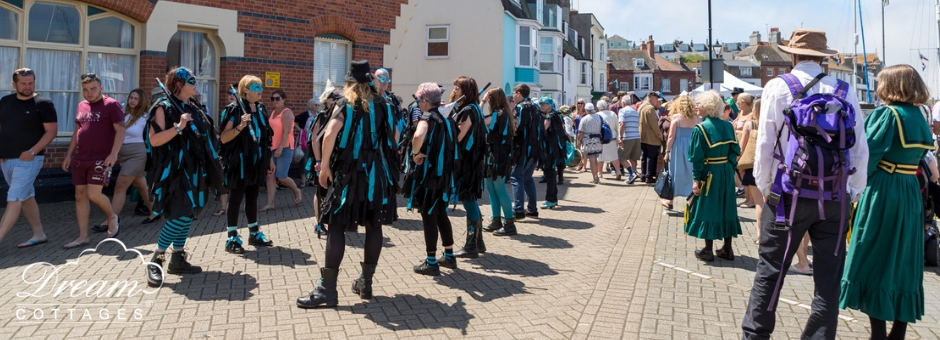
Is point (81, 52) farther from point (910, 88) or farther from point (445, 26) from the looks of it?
point (445, 26)

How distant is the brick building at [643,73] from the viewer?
77.0m

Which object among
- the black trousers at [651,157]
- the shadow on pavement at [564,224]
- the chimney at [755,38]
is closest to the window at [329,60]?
the black trousers at [651,157]

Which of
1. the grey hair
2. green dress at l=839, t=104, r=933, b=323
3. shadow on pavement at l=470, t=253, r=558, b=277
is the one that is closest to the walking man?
green dress at l=839, t=104, r=933, b=323

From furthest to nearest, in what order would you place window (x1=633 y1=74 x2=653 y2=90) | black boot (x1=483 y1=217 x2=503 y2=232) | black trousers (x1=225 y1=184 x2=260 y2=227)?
window (x1=633 y1=74 x2=653 y2=90) → black boot (x1=483 y1=217 x2=503 y2=232) → black trousers (x1=225 y1=184 x2=260 y2=227)

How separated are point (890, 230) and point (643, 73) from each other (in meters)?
75.1

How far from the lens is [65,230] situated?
28.6 ft

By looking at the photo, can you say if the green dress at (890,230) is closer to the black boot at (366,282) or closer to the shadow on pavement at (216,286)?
the black boot at (366,282)

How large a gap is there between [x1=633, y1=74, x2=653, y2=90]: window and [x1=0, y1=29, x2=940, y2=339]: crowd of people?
6886 centimetres

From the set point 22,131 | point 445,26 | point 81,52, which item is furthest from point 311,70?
point 445,26

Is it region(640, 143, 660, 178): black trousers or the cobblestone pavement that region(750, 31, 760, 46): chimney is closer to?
region(640, 143, 660, 178): black trousers

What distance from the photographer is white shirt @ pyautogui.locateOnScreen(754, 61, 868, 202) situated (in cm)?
420

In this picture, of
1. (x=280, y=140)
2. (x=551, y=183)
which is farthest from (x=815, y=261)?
(x=280, y=140)

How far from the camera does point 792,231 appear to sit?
13.6 ft

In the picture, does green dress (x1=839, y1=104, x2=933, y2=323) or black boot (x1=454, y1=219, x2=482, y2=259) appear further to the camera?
black boot (x1=454, y1=219, x2=482, y2=259)
